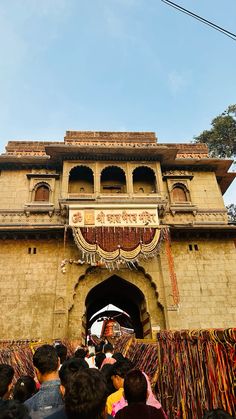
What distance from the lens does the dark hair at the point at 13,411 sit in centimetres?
183

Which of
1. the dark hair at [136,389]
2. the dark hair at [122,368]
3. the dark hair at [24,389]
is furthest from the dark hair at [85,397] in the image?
the dark hair at [24,389]

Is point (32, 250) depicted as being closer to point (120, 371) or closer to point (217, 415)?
point (120, 371)

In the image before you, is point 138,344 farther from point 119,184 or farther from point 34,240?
point 119,184

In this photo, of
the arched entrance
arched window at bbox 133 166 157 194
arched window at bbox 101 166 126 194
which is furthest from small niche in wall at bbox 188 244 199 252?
arched window at bbox 101 166 126 194

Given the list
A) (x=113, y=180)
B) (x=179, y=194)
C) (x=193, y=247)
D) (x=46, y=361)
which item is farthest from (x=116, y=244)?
(x=46, y=361)

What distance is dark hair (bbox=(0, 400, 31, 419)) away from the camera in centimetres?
183

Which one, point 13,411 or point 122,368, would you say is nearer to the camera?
point 13,411

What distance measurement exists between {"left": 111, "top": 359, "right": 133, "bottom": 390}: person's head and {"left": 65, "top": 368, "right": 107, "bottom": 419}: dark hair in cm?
195

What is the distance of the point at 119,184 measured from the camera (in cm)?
1576

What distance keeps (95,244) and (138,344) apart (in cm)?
587

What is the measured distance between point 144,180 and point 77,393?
14638 mm

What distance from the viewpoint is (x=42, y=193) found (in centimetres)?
1538

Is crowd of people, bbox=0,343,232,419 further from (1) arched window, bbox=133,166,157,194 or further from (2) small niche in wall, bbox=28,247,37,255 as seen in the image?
(1) arched window, bbox=133,166,157,194

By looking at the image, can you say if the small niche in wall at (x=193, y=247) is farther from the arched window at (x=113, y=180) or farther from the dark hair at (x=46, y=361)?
the dark hair at (x=46, y=361)
